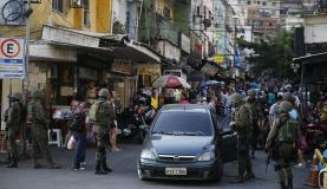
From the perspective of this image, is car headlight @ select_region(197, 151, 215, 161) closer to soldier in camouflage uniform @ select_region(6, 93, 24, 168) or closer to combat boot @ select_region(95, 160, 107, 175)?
combat boot @ select_region(95, 160, 107, 175)

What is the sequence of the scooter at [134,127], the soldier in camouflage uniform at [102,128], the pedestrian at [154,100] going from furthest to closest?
the pedestrian at [154,100]
the scooter at [134,127]
the soldier in camouflage uniform at [102,128]

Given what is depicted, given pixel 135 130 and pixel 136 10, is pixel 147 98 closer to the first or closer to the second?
pixel 135 130

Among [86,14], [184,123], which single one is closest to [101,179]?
[184,123]

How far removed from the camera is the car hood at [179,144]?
593 inches

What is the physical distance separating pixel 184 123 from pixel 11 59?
16.8ft

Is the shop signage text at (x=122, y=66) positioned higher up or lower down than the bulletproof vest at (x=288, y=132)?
higher up

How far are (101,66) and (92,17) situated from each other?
2.31 meters

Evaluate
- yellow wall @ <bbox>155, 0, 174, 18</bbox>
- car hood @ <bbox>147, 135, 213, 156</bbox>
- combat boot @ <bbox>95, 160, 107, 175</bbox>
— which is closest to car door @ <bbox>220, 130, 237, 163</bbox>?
car hood @ <bbox>147, 135, 213, 156</bbox>

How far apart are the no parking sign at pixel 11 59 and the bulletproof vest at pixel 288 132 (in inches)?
313

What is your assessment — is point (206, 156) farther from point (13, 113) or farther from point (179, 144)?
point (13, 113)

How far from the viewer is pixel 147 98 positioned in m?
31.3

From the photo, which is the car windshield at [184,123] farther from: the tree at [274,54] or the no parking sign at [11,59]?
the tree at [274,54]

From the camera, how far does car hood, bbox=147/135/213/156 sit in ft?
49.4

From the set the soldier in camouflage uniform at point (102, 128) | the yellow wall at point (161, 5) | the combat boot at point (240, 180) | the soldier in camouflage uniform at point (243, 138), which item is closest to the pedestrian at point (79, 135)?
the soldier in camouflage uniform at point (102, 128)
